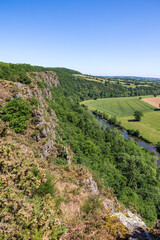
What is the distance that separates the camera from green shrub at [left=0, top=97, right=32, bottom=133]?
1400 centimetres

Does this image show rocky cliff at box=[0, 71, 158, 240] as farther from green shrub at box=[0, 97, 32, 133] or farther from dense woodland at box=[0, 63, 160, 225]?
green shrub at box=[0, 97, 32, 133]

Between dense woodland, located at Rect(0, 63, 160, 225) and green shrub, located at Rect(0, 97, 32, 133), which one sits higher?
green shrub, located at Rect(0, 97, 32, 133)

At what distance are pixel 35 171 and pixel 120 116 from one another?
350 ft

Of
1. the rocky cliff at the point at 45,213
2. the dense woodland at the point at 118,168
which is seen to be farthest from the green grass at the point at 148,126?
the rocky cliff at the point at 45,213

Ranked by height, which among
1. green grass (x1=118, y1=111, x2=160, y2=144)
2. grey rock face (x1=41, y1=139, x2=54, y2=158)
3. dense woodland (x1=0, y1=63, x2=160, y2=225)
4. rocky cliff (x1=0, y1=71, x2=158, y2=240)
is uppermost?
rocky cliff (x1=0, y1=71, x2=158, y2=240)

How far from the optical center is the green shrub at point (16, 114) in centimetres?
1400

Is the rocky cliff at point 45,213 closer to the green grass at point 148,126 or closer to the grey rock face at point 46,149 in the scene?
the grey rock face at point 46,149

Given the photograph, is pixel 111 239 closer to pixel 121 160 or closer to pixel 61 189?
pixel 61 189

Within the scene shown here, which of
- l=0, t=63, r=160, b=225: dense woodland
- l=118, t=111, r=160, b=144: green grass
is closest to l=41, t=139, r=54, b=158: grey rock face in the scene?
l=0, t=63, r=160, b=225: dense woodland

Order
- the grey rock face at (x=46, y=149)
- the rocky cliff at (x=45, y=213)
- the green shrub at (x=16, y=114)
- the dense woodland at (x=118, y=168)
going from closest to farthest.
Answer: the rocky cliff at (x=45, y=213) < the green shrub at (x=16, y=114) < the grey rock face at (x=46, y=149) < the dense woodland at (x=118, y=168)

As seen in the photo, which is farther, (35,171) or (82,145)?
(82,145)

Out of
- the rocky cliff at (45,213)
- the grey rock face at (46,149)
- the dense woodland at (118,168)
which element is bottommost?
the dense woodland at (118,168)

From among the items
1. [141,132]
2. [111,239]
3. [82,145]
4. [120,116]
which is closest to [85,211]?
[111,239]

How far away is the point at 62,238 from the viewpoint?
418 cm
